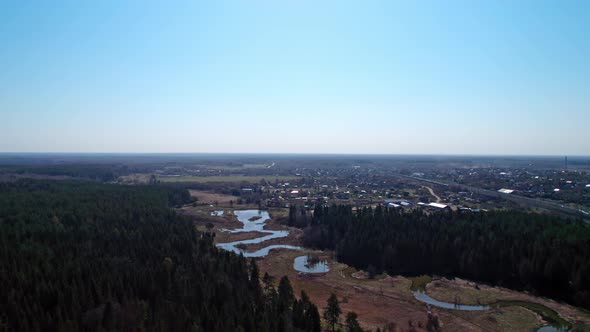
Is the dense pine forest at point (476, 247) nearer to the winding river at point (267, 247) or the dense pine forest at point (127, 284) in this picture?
the winding river at point (267, 247)

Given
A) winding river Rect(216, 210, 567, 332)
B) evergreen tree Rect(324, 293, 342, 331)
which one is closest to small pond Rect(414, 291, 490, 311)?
winding river Rect(216, 210, 567, 332)

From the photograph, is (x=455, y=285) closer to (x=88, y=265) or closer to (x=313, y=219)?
(x=313, y=219)

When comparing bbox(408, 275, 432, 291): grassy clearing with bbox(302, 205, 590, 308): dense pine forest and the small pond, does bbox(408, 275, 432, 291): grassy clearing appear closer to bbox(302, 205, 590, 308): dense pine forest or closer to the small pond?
bbox(302, 205, 590, 308): dense pine forest

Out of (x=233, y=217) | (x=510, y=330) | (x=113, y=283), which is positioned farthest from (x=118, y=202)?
(x=510, y=330)

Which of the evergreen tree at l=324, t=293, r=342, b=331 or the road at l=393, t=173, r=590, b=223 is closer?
the evergreen tree at l=324, t=293, r=342, b=331

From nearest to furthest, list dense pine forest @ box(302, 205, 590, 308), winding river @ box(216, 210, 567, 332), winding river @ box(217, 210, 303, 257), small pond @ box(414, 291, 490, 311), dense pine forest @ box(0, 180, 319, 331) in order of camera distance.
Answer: dense pine forest @ box(0, 180, 319, 331), small pond @ box(414, 291, 490, 311), winding river @ box(216, 210, 567, 332), dense pine forest @ box(302, 205, 590, 308), winding river @ box(217, 210, 303, 257)

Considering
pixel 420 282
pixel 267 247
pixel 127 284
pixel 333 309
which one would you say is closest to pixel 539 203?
pixel 420 282
